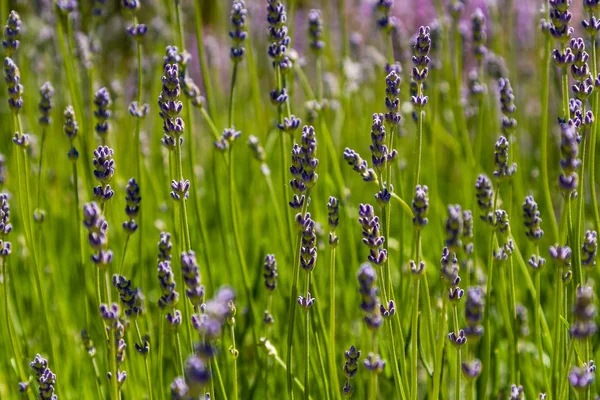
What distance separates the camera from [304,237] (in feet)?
4.97

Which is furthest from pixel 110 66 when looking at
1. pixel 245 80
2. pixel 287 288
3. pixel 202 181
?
pixel 287 288

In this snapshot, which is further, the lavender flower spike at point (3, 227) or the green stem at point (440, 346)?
the lavender flower spike at point (3, 227)

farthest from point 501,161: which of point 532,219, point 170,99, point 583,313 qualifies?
point 170,99

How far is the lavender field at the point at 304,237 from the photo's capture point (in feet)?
4.93

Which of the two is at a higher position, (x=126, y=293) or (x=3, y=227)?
(x=3, y=227)

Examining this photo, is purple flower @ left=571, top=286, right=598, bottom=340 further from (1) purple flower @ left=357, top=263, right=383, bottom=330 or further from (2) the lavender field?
(1) purple flower @ left=357, top=263, right=383, bottom=330

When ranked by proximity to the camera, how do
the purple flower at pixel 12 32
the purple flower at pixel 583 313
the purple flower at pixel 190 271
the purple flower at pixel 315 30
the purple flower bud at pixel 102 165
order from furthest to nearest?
the purple flower at pixel 315 30 < the purple flower at pixel 12 32 < the purple flower bud at pixel 102 165 < the purple flower at pixel 190 271 < the purple flower at pixel 583 313

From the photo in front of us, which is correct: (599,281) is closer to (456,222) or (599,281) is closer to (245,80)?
(456,222)

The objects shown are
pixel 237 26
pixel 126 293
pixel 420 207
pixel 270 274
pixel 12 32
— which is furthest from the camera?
pixel 237 26

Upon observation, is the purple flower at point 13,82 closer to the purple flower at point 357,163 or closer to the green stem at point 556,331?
the purple flower at point 357,163

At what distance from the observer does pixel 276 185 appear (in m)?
3.58

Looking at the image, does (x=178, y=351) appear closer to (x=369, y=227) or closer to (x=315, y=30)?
(x=369, y=227)

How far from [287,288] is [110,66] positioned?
4.70 meters

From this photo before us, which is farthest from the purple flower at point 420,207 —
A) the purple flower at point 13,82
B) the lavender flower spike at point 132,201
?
the purple flower at point 13,82
